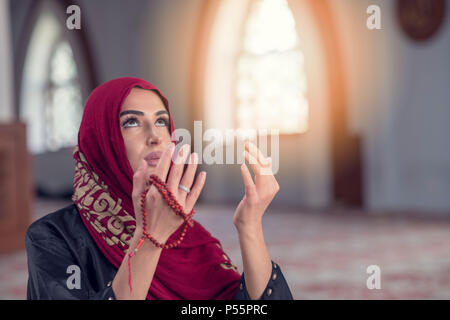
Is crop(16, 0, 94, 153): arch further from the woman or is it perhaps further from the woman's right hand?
the woman's right hand

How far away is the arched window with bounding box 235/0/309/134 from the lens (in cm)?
696

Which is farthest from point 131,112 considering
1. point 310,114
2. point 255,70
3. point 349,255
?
point 255,70

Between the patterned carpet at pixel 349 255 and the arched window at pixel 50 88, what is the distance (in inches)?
217

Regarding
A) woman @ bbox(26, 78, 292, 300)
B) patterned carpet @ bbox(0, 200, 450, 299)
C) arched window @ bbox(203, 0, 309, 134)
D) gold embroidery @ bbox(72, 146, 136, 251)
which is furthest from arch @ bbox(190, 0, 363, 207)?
gold embroidery @ bbox(72, 146, 136, 251)

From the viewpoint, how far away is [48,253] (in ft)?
2.83

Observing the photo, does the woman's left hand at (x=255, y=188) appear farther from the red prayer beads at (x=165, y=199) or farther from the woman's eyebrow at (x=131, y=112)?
the woman's eyebrow at (x=131, y=112)

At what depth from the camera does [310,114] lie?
659cm

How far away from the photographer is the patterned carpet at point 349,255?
253 centimetres

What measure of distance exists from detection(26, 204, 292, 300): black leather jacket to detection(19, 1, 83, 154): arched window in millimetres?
8906

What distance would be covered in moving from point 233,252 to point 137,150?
2.83 m

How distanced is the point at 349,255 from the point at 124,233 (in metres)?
2.72

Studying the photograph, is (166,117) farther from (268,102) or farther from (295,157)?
(268,102)

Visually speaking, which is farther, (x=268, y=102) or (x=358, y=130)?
(x=268, y=102)

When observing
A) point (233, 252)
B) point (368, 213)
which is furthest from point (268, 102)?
point (233, 252)
